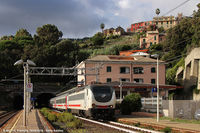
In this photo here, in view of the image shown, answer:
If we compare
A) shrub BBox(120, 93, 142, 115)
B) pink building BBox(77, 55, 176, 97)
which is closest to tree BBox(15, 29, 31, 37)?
pink building BBox(77, 55, 176, 97)

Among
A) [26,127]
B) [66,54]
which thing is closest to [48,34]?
[66,54]

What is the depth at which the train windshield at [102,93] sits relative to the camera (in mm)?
23859

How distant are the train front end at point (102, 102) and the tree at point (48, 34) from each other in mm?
91871

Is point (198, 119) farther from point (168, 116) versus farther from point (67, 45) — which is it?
point (67, 45)

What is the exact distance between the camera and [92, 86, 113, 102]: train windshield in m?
23.9

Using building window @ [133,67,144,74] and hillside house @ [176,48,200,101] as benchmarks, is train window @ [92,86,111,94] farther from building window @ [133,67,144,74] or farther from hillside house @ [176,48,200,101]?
building window @ [133,67,144,74]

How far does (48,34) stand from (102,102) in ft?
327

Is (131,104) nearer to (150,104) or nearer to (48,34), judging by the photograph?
(150,104)

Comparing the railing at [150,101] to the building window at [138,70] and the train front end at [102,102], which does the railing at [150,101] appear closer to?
the train front end at [102,102]

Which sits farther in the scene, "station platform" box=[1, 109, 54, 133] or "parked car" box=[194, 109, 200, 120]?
"parked car" box=[194, 109, 200, 120]

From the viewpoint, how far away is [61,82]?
84312 mm

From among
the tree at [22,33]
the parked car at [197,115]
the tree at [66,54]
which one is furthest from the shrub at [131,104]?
the tree at [22,33]

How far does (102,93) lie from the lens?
2409cm

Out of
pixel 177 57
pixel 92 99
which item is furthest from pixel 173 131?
pixel 177 57
